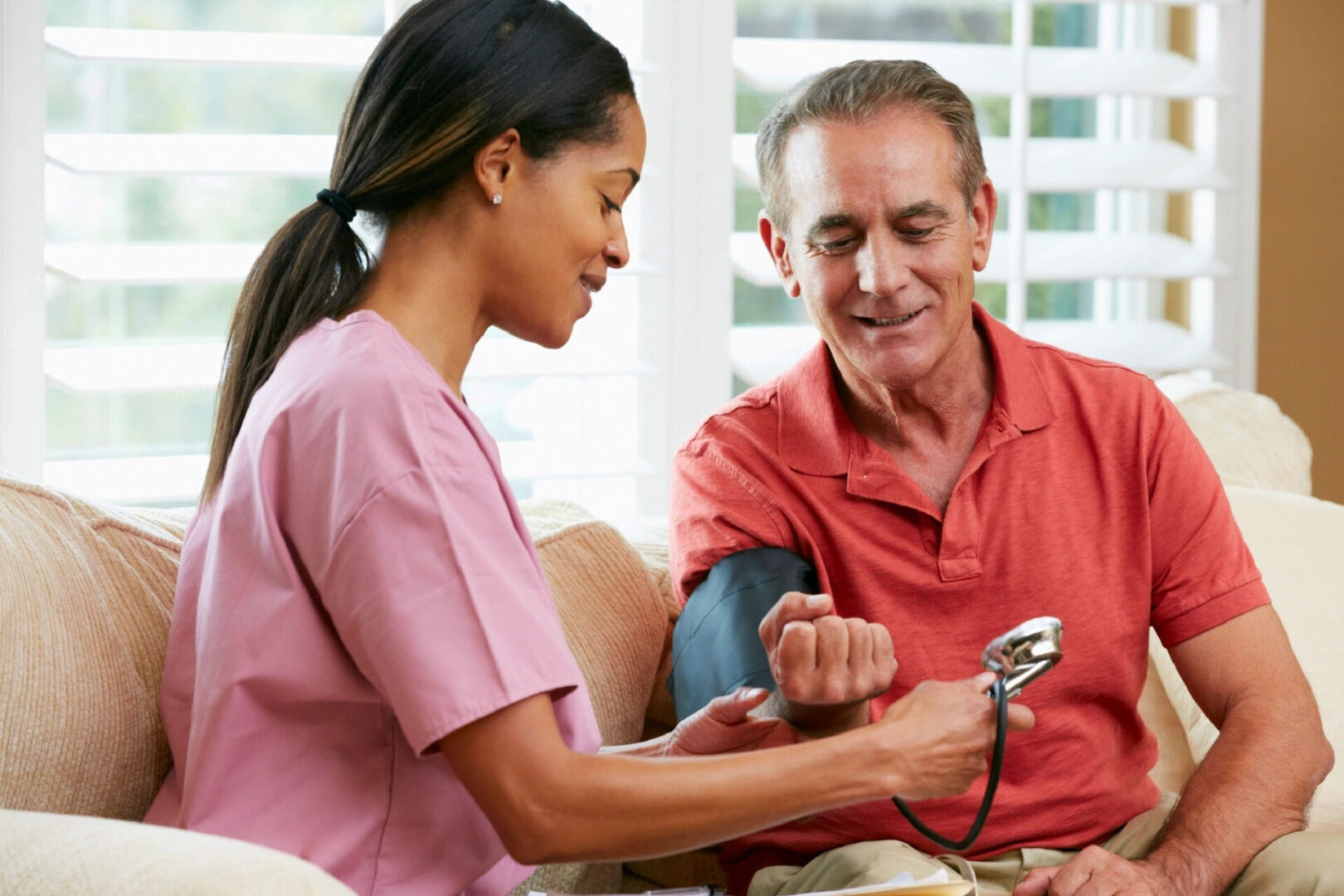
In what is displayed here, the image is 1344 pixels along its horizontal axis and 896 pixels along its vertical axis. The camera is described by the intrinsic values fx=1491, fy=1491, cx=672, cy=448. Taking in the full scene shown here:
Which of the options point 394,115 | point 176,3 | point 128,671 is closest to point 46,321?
point 176,3

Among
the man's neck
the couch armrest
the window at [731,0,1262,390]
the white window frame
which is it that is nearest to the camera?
the couch armrest

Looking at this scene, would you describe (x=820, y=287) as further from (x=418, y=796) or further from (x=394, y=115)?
(x=418, y=796)

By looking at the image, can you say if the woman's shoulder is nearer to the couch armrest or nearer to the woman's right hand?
the couch armrest

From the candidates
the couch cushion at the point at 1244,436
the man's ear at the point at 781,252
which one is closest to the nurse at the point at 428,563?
the man's ear at the point at 781,252

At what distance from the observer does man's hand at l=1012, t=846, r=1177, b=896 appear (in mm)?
1478

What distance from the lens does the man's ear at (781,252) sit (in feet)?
5.79

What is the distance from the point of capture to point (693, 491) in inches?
66.6

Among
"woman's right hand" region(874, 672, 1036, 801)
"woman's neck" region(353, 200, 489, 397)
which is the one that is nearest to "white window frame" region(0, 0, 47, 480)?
"woman's neck" region(353, 200, 489, 397)

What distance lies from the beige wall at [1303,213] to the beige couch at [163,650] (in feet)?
2.16

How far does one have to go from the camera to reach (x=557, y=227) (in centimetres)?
127

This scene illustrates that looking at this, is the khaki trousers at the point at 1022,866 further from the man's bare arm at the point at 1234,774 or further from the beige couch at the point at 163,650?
the beige couch at the point at 163,650

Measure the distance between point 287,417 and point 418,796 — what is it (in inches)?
12.7

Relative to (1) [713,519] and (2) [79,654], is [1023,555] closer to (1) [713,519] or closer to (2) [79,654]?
(1) [713,519]

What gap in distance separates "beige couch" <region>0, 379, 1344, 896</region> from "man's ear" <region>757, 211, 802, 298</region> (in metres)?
0.38
